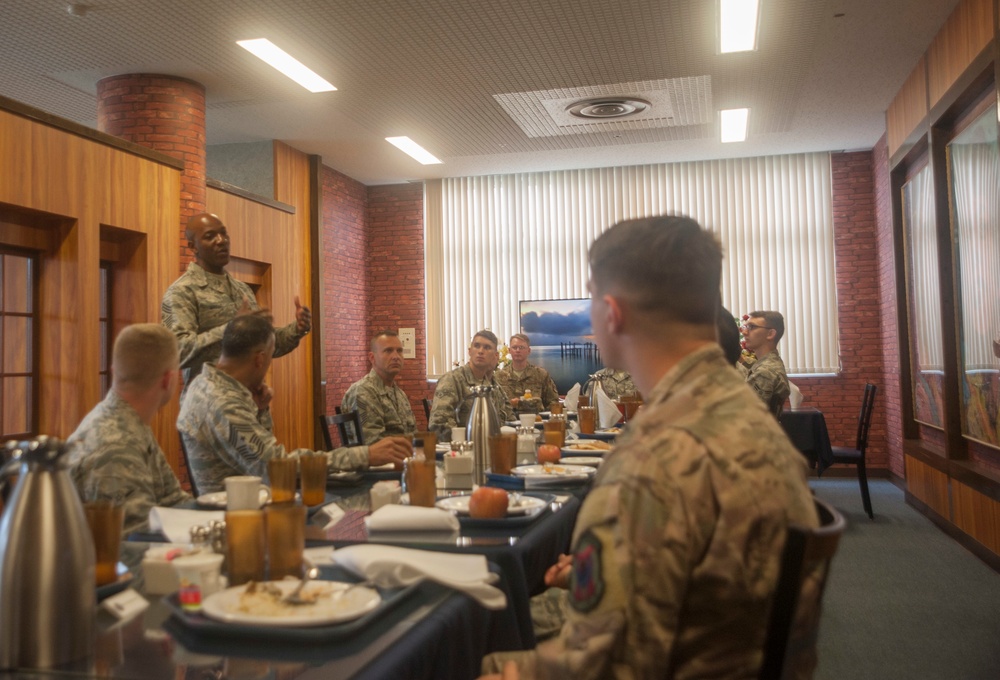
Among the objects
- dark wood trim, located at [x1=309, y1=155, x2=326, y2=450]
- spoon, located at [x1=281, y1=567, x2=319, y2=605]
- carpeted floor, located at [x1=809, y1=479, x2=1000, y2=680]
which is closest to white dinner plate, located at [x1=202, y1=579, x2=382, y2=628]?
spoon, located at [x1=281, y1=567, x2=319, y2=605]

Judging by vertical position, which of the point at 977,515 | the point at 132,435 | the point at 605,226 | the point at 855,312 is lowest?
the point at 977,515

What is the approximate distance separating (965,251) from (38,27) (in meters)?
5.95

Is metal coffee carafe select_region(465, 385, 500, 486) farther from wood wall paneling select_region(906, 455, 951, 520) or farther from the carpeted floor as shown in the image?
wood wall paneling select_region(906, 455, 951, 520)

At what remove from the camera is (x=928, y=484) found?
6.34 meters

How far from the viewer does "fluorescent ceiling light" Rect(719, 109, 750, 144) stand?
24.4 ft

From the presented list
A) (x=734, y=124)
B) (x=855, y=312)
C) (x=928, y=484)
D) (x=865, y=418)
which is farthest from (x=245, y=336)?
(x=855, y=312)

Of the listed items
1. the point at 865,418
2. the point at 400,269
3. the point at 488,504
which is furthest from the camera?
the point at 400,269

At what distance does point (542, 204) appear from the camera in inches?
389

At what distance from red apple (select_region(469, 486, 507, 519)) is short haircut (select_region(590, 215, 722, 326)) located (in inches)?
31.9

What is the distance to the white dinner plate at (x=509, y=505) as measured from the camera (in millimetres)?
1964

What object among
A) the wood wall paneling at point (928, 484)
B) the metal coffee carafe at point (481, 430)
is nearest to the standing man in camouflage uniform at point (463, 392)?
the metal coffee carafe at point (481, 430)

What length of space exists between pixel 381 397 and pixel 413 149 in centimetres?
448

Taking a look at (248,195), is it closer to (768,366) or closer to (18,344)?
(18,344)

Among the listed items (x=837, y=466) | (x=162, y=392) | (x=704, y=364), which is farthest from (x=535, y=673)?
(x=837, y=466)
